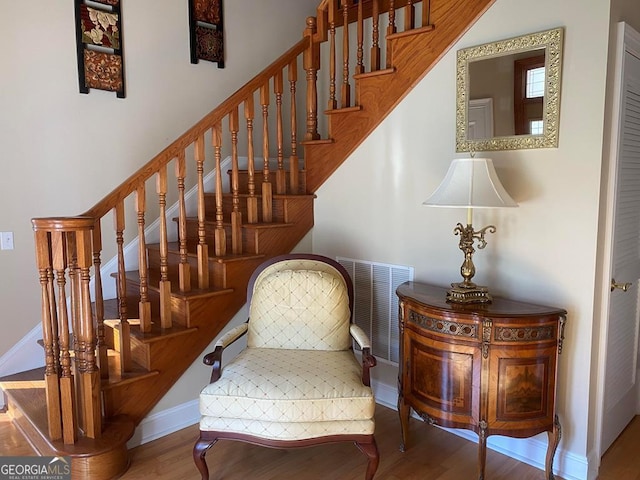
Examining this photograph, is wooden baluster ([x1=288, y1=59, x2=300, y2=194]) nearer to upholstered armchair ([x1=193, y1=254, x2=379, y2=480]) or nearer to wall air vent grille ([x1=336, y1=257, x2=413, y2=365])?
wall air vent grille ([x1=336, y1=257, x2=413, y2=365])

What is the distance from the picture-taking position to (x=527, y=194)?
229 cm

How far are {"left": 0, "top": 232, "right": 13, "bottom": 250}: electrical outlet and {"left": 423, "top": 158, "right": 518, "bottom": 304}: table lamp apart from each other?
8.28ft

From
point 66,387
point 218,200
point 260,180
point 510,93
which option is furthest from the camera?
point 260,180

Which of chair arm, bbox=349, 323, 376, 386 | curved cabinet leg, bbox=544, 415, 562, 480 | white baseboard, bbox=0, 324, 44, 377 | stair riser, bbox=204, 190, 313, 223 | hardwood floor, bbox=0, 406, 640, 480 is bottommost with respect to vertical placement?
hardwood floor, bbox=0, 406, 640, 480

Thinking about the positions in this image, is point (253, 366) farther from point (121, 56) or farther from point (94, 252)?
point (121, 56)

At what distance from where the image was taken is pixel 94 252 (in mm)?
2244

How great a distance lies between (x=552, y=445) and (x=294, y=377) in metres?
1.22

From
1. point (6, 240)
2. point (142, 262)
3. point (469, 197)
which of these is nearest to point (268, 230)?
point (142, 262)

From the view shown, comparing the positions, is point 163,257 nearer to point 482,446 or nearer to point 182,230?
point 182,230

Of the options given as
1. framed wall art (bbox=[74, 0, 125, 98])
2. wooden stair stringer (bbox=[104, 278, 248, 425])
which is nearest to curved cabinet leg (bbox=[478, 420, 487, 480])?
wooden stair stringer (bbox=[104, 278, 248, 425])

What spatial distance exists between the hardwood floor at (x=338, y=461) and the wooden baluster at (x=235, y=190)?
114cm

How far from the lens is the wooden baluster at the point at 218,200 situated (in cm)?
272

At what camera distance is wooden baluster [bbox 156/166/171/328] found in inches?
97.0
